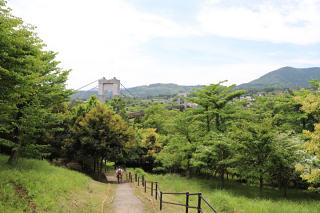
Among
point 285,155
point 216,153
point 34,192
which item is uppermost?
point 285,155

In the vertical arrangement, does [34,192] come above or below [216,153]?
below

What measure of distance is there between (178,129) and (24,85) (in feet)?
47.7

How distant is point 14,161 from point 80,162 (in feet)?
35.9

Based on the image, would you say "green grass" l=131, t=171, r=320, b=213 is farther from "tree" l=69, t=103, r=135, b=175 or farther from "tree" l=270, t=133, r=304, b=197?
"tree" l=69, t=103, r=135, b=175

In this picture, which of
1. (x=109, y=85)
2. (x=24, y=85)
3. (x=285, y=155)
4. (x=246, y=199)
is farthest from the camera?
(x=109, y=85)

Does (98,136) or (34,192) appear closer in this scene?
(34,192)

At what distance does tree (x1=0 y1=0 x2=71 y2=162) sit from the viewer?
6.77m

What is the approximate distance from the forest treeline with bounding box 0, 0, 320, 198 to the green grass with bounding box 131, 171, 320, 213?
867 millimetres

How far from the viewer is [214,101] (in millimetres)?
18547

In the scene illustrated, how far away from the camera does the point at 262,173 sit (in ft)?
44.0

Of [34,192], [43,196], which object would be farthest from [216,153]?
[34,192]

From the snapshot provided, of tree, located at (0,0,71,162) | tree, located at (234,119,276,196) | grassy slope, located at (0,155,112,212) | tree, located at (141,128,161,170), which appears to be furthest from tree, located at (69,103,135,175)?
tree, located at (141,128,161,170)

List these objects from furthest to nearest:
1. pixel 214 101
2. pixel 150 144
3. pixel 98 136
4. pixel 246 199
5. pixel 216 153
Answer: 1. pixel 150 144
2. pixel 214 101
3. pixel 98 136
4. pixel 216 153
5. pixel 246 199

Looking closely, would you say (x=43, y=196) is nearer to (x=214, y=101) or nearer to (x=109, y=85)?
(x=214, y=101)
